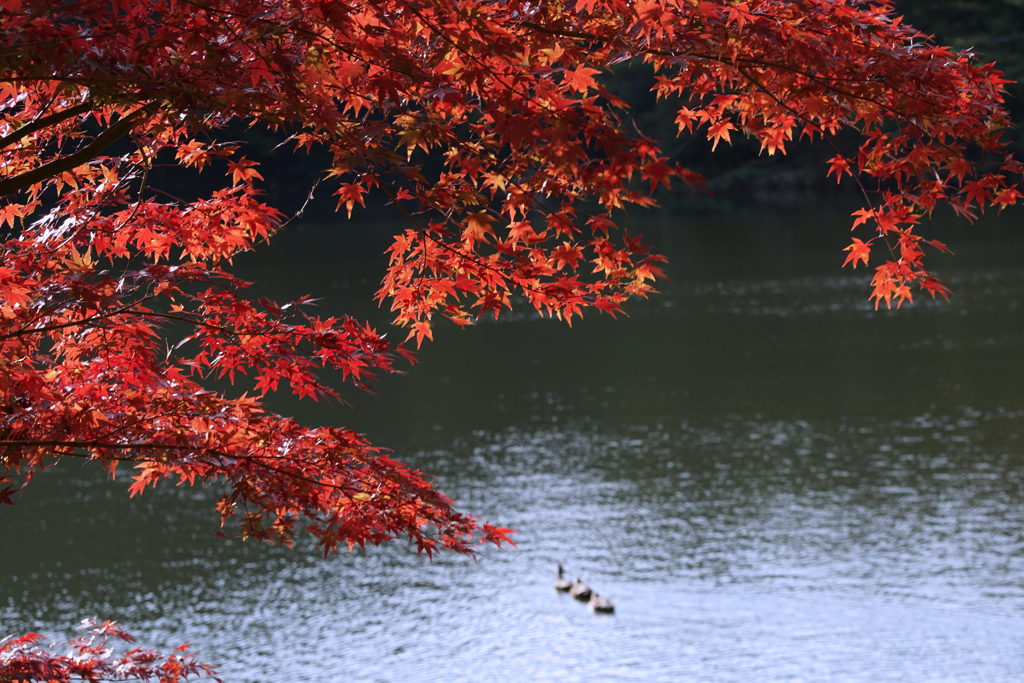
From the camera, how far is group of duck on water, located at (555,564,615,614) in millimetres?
9625

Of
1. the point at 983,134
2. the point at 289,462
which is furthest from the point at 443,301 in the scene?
the point at 983,134

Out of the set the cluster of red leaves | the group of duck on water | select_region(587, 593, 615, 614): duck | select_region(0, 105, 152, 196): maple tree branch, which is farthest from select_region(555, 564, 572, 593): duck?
select_region(0, 105, 152, 196): maple tree branch

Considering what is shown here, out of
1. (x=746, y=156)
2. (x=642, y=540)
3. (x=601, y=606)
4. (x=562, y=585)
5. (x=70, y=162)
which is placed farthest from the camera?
(x=746, y=156)

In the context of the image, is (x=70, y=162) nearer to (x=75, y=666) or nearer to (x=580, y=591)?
(x=75, y=666)

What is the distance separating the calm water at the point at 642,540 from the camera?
8.98 m

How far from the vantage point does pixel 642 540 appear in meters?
11.2

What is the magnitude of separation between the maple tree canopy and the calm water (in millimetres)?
4925

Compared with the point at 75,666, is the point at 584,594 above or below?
below

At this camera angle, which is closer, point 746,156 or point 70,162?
point 70,162

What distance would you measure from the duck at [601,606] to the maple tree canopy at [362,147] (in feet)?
16.9

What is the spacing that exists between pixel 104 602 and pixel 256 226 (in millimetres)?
7038

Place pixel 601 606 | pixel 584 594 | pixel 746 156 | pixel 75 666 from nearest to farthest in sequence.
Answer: pixel 75 666 → pixel 601 606 → pixel 584 594 → pixel 746 156

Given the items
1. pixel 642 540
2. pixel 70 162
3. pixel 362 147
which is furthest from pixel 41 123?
pixel 642 540

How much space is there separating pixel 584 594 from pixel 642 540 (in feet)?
5.31
